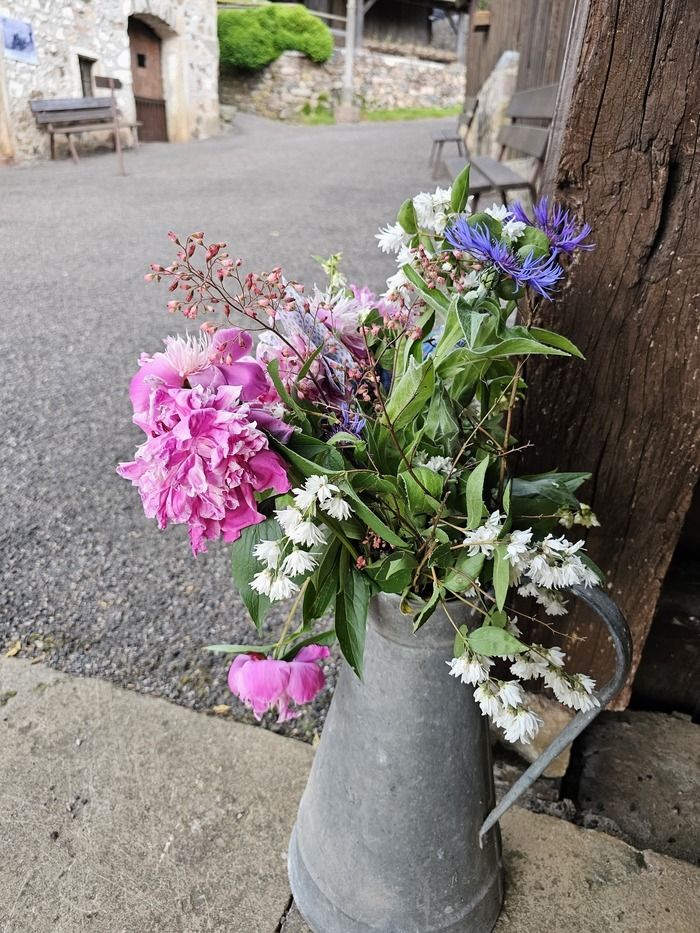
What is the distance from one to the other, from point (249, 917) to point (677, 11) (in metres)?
1.58

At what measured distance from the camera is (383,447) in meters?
0.95

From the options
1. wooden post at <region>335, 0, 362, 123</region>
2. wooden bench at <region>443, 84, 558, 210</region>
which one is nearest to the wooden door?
wooden post at <region>335, 0, 362, 123</region>

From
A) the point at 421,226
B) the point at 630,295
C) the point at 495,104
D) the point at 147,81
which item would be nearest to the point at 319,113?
the point at 147,81

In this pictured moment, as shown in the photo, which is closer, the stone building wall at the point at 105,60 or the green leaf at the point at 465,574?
the green leaf at the point at 465,574

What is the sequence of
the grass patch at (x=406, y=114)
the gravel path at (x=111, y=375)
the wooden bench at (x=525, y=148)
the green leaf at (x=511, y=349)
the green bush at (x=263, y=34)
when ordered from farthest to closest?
the grass patch at (x=406, y=114)
the green bush at (x=263, y=34)
the wooden bench at (x=525, y=148)
the gravel path at (x=111, y=375)
the green leaf at (x=511, y=349)

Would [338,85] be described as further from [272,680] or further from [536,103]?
[272,680]

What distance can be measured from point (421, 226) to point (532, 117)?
477 cm

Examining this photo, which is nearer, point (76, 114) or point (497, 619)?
point (497, 619)

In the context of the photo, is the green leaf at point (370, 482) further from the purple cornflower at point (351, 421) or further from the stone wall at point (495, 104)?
the stone wall at point (495, 104)

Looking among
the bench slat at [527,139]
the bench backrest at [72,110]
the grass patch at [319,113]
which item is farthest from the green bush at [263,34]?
the bench slat at [527,139]

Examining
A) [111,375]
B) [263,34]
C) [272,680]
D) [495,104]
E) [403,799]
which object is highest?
[263,34]

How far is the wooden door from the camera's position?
497 inches

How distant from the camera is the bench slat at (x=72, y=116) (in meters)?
10.1

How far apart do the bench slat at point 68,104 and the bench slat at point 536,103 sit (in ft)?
23.1
